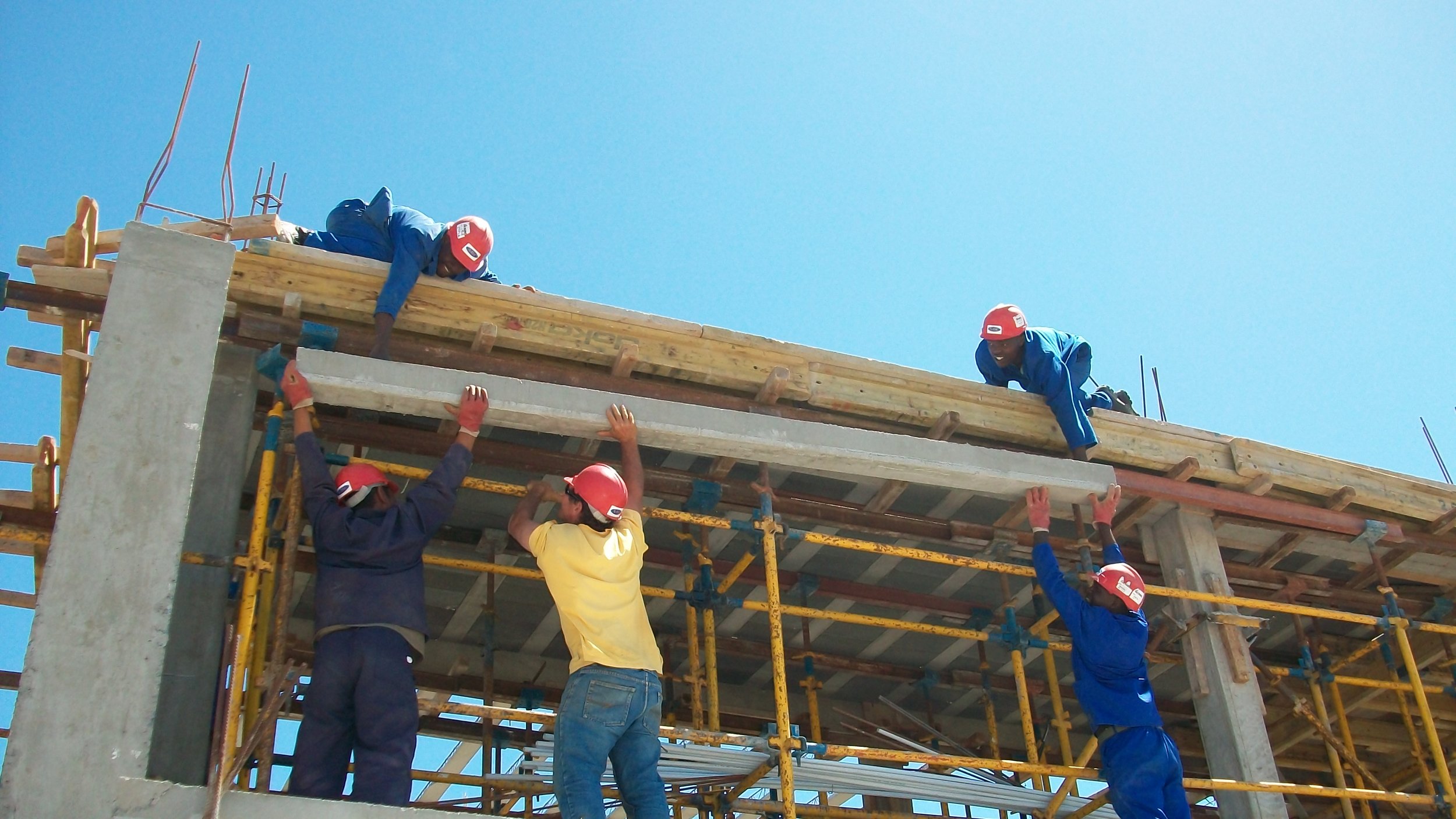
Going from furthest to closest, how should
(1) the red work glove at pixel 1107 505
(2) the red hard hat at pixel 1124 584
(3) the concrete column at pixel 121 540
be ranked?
(1) the red work glove at pixel 1107 505 → (2) the red hard hat at pixel 1124 584 → (3) the concrete column at pixel 121 540

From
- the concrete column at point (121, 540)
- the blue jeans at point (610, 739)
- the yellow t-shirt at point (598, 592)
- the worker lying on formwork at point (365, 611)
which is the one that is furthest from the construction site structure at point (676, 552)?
the yellow t-shirt at point (598, 592)

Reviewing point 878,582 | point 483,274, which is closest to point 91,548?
point 483,274

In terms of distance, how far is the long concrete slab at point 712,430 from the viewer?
671 cm

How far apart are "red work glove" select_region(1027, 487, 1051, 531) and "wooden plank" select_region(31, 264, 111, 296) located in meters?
5.32

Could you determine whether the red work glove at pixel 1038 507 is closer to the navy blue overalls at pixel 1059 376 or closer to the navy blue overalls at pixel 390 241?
the navy blue overalls at pixel 1059 376

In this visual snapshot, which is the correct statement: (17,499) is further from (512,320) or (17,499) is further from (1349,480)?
(1349,480)

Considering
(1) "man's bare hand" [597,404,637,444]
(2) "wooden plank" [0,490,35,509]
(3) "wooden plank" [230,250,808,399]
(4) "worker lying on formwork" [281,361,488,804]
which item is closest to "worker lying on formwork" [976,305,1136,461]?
(3) "wooden plank" [230,250,808,399]

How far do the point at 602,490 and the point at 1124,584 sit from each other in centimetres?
316

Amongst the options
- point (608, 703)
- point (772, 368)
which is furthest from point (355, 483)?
point (772, 368)

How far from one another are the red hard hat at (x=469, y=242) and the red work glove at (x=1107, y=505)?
3.99m

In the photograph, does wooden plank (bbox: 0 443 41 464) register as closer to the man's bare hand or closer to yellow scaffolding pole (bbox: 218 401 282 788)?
yellow scaffolding pole (bbox: 218 401 282 788)

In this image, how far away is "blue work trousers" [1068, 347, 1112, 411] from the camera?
882 cm

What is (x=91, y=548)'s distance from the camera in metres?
5.56

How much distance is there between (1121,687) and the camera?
24.8 ft
